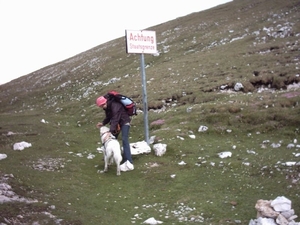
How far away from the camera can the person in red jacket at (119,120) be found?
12875mm

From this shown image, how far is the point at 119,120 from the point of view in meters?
13.4

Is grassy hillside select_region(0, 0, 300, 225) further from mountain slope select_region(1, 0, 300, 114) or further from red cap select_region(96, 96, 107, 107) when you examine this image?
red cap select_region(96, 96, 107, 107)

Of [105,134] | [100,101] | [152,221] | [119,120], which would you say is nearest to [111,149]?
[105,134]

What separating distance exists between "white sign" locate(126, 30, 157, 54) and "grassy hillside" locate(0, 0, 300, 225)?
15.1 feet

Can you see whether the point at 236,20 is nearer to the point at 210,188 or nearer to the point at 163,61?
the point at 163,61

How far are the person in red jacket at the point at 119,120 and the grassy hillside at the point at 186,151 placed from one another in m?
0.60

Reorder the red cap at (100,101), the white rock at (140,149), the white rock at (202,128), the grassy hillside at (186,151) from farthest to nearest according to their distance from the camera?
the white rock at (202,128) < the white rock at (140,149) < the red cap at (100,101) < the grassy hillside at (186,151)

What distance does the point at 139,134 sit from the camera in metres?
19.5

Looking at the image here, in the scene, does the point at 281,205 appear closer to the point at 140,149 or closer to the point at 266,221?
the point at 266,221

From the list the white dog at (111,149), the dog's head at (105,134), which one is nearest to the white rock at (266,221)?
the white dog at (111,149)

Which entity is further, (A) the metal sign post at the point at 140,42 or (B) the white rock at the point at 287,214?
(A) the metal sign post at the point at 140,42

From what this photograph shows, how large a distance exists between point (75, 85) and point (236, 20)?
29.0m

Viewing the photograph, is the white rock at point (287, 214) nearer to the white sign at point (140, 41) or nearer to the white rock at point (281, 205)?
the white rock at point (281, 205)

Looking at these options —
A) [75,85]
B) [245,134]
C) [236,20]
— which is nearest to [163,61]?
[75,85]
